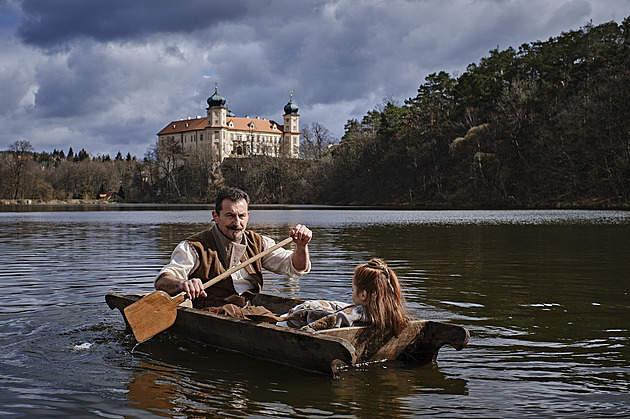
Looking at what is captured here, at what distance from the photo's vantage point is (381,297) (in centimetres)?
613

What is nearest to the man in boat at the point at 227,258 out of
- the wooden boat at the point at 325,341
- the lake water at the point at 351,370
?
the wooden boat at the point at 325,341

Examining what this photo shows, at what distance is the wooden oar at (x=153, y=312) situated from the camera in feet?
21.9

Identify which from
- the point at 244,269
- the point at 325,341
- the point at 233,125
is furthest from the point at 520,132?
the point at 233,125

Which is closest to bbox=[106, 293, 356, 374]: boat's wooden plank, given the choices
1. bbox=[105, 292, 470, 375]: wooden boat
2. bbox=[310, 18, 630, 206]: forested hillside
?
bbox=[105, 292, 470, 375]: wooden boat

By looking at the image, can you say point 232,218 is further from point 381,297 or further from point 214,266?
point 381,297

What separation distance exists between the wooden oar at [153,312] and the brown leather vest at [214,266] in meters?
0.26

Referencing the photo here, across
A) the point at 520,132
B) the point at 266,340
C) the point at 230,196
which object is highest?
the point at 520,132

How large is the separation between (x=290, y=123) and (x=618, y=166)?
122560 millimetres

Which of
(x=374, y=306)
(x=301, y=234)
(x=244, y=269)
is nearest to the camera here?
(x=374, y=306)

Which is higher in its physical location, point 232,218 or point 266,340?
point 232,218

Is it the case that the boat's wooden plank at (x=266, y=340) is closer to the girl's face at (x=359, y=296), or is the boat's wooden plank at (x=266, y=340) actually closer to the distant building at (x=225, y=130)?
the girl's face at (x=359, y=296)

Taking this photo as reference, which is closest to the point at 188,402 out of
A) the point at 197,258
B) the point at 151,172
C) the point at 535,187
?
the point at 197,258

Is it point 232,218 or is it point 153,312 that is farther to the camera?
point 232,218

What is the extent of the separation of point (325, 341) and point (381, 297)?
2.64 feet
